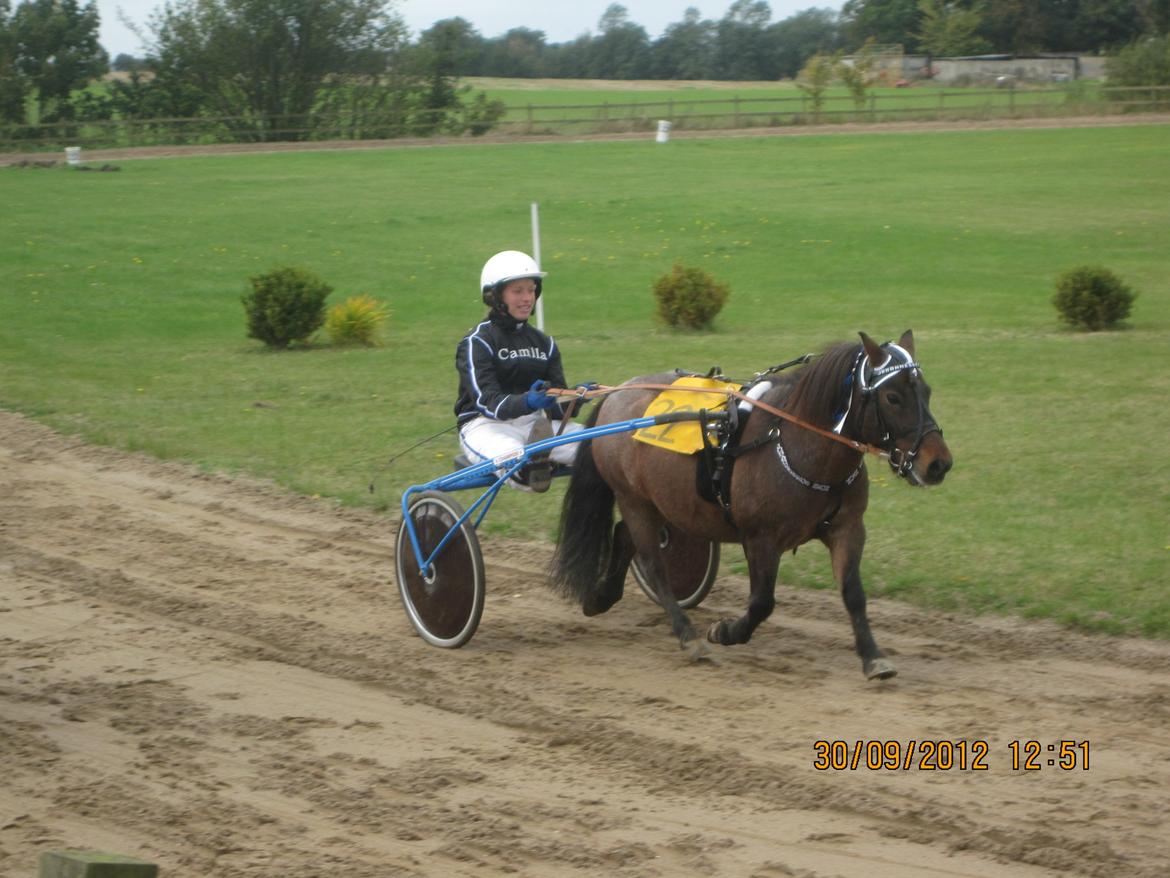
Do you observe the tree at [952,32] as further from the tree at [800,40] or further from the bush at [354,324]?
the bush at [354,324]

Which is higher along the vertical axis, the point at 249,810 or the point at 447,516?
the point at 447,516

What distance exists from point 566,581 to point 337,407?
6.55m

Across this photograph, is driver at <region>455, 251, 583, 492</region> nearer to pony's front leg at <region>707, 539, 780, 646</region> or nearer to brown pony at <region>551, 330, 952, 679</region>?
brown pony at <region>551, 330, 952, 679</region>

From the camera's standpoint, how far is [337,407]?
13.0m

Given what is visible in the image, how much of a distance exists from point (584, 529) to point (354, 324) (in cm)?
1110

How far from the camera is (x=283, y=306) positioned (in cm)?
1712

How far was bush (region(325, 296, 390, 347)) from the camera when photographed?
17.5m

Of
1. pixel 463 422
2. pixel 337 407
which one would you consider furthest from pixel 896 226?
pixel 463 422

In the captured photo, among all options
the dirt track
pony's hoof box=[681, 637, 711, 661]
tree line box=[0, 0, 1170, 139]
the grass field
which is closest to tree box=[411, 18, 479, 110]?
tree line box=[0, 0, 1170, 139]

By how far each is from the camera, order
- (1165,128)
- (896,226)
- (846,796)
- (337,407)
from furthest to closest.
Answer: (1165,128) < (896,226) < (337,407) < (846,796)

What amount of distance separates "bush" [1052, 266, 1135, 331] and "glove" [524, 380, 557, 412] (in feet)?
37.4

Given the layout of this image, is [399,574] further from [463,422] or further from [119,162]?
[119,162]

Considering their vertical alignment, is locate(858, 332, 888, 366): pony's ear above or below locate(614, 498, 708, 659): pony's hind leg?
above

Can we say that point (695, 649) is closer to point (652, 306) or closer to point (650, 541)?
point (650, 541)
